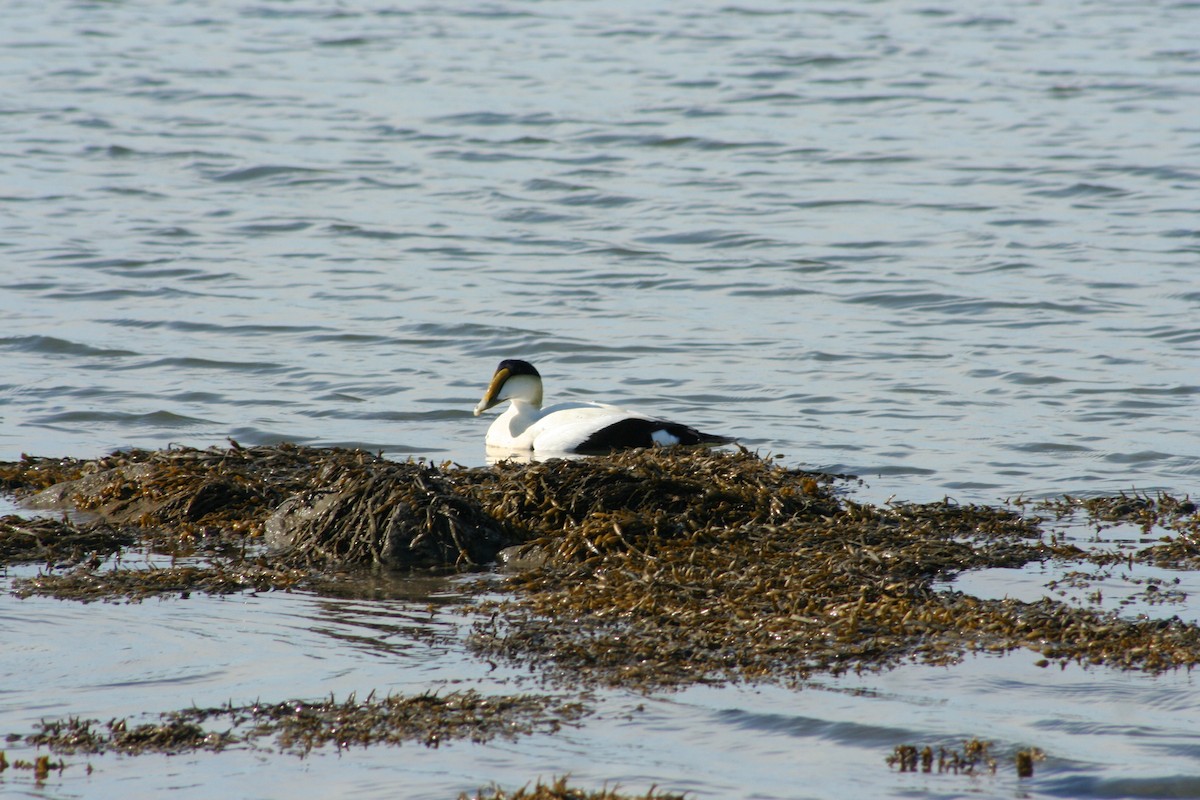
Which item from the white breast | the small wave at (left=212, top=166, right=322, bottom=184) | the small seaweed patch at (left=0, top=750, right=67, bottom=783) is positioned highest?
the small wave at (left=212, top=166, right=322, bottom=184)

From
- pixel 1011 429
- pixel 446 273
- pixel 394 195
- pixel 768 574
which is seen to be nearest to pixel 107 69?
pixel 394 195

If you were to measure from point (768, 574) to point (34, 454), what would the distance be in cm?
458

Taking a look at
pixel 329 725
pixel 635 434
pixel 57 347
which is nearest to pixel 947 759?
pixel 329 725

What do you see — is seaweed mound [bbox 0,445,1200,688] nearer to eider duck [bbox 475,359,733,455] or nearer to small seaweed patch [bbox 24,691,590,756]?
small seaweed patch [bbox 24,691,590,756]

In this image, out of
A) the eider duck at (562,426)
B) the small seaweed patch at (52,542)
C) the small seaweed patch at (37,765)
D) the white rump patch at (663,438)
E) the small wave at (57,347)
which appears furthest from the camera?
the small wave at (57,347)

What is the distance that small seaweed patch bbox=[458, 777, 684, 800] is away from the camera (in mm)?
4203

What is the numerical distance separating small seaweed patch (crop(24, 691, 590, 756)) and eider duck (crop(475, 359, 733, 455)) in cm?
376

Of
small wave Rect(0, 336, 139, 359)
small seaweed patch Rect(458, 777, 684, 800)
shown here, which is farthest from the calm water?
small seaweed patch Rect(458, 777, 684, 800)

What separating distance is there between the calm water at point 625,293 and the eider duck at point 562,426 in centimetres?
39

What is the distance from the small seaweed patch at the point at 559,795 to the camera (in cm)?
420

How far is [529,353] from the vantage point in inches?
464

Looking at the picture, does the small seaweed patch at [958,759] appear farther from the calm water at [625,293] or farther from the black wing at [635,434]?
the black wing at [635,434]

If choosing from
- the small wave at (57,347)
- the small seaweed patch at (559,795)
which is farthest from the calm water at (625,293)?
the small seaweed patch at (559,795)

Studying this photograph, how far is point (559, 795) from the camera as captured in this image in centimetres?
421
